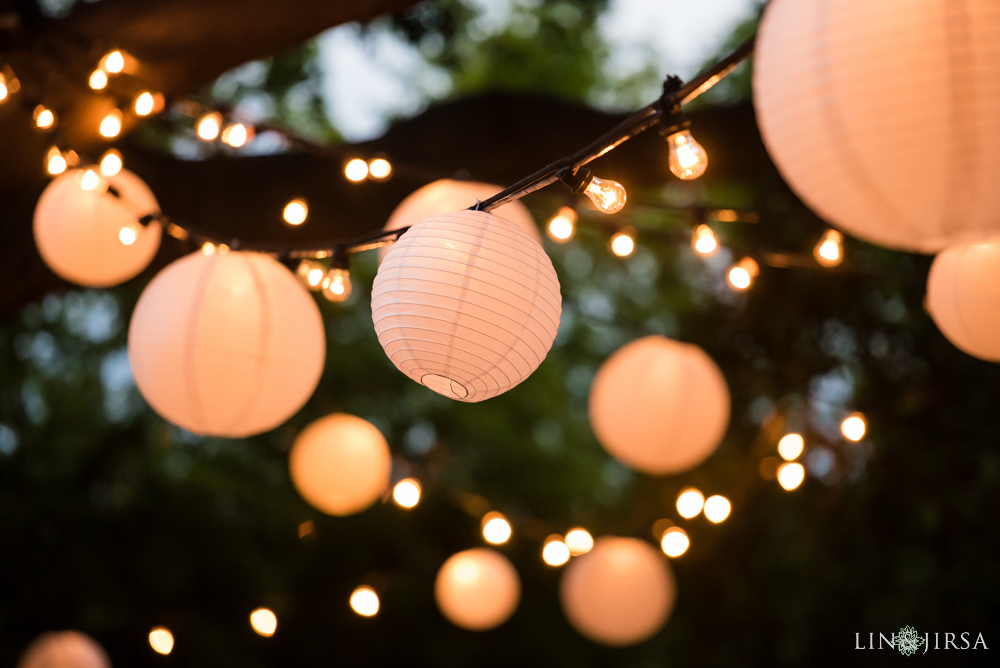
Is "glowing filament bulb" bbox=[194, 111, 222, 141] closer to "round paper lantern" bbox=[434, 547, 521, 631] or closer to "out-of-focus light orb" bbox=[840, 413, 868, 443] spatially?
"round paper lantern" bbox=[434, 547, 521, 631]

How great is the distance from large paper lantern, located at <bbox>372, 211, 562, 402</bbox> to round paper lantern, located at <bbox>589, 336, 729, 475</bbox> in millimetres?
1190

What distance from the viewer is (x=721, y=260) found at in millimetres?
4547

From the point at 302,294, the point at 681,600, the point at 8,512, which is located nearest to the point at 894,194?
the point at 302,294

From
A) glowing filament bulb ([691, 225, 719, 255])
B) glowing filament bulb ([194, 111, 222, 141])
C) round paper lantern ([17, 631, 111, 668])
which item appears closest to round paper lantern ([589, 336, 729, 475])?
glowing filament bulb ([691, 225, 719, 255])

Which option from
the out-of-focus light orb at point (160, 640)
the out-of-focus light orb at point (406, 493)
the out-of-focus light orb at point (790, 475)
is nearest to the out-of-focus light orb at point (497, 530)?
the out-of-focus light orb at point (406, 493)

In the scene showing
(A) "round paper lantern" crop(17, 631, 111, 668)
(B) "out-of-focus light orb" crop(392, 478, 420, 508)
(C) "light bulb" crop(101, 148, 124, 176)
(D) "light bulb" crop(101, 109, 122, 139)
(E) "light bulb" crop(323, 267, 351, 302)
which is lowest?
(A) "round paper lantern" crop(17, 631, 111, 668)

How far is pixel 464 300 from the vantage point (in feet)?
3.73

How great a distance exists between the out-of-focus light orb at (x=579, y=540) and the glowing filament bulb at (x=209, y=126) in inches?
74.3

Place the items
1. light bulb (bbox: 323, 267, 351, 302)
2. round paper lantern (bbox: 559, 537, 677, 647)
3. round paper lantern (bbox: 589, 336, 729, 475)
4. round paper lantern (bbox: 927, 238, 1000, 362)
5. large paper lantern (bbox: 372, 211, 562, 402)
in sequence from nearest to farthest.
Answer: large paper lantern (bbox: 372, 211, 562, 402)
round paper lantern (bbox: 927, 238, 1000, 362)
light bulb (bbox: 323, 267, 351, 302)
round paper lantern (bbox: 589, 336, 729, 475)
round paper lantern (bbox: 559, 537, 677, 647)

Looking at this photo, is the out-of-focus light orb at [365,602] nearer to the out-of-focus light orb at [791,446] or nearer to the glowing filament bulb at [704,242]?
the out-of-focus light orb at [791,446]

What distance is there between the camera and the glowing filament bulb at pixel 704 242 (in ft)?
6.23

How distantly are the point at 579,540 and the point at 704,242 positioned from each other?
148 centimetres

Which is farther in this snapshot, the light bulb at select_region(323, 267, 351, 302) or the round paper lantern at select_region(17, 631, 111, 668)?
the round paper lantern at select_region(17, 631, 111, 668)

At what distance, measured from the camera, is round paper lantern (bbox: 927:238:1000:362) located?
4.82 feet
